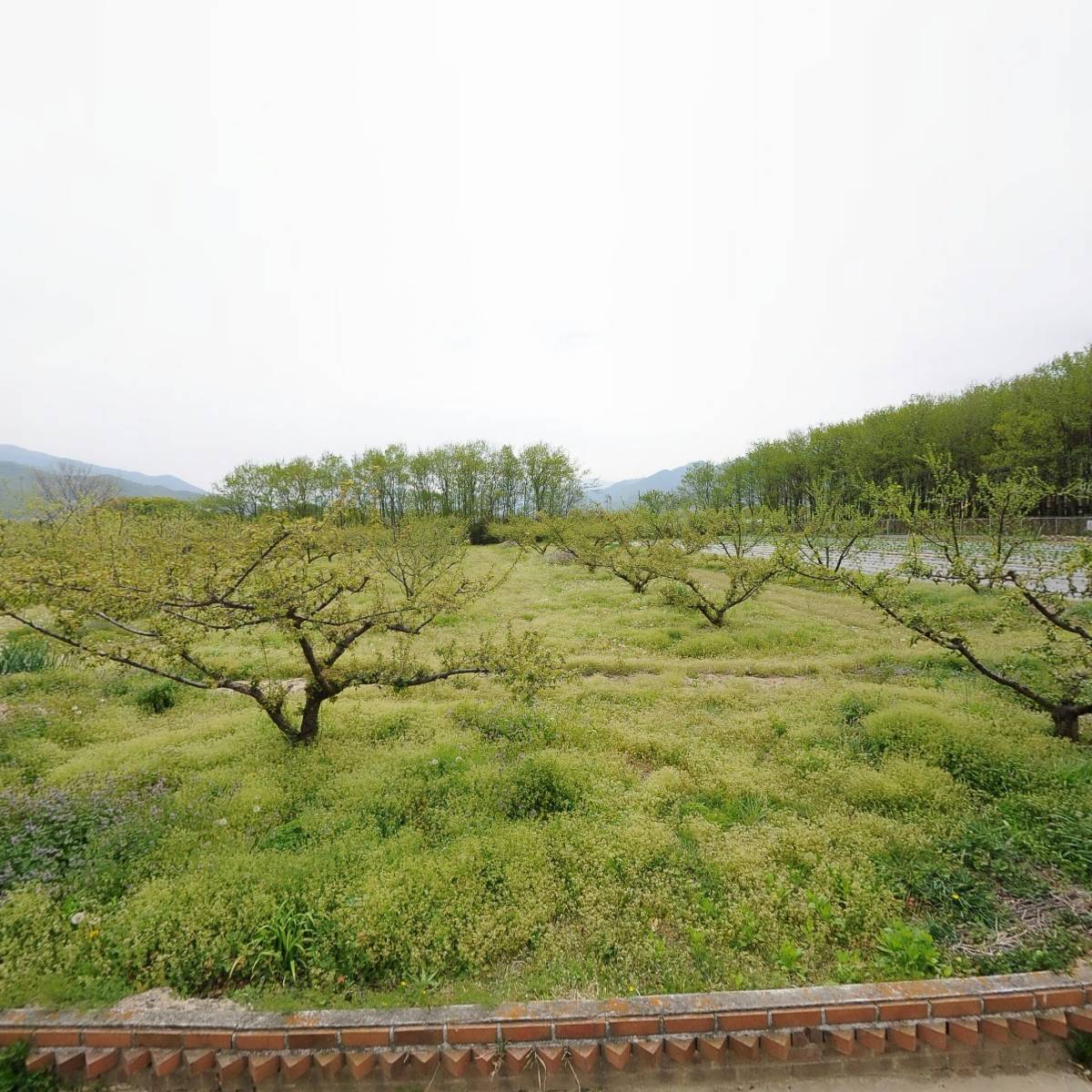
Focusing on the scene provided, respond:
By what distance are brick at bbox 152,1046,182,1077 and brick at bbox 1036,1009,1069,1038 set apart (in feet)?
19.3

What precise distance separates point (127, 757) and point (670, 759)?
7.96 m

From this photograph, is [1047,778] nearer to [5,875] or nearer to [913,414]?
[5,875]

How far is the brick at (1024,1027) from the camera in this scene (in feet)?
11.2

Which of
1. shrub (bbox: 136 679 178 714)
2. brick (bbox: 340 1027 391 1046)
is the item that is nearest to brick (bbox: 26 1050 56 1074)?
brick (bbox: 340 1027 391 1046)

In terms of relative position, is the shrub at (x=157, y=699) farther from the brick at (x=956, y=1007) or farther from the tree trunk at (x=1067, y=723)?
the tree trunk at (x=1067, y=723)

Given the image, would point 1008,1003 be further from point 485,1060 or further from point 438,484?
point 438,484

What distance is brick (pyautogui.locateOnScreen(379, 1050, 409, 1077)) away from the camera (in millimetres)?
3246

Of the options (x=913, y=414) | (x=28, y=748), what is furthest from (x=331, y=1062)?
(x=913, y=414)

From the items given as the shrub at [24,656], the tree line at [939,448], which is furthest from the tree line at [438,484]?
the shrub at [24,656]

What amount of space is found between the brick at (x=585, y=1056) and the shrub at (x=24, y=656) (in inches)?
528

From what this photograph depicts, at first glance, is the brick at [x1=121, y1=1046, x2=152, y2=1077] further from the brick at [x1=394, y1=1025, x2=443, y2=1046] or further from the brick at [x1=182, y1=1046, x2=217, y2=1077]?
the brick at [x1=394, y1=1025, x2=443, y2=1046]

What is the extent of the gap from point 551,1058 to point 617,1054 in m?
0.44

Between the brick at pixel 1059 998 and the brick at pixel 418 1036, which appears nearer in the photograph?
the brick at pixel 418 1036

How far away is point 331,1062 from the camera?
10.7ft
